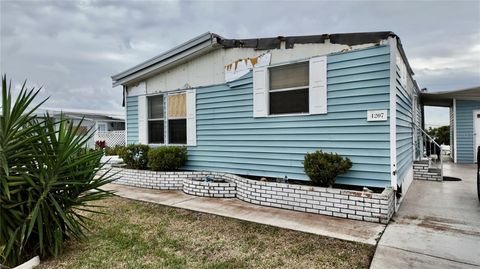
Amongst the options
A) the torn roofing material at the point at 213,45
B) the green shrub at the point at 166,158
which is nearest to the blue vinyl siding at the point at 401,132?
the torn roofing material at the point at 213,45

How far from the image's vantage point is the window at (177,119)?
22.9ft

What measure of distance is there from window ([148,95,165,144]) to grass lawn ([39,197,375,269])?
350cm

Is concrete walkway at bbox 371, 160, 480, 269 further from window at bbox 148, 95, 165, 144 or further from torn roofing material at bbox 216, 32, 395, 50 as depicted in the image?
window at bbox 148, 95, 165, 144

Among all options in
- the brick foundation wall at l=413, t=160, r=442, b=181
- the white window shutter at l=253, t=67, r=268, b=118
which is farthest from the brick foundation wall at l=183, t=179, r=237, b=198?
the brick foundation wall at l=413, t=160, r=442, b=181

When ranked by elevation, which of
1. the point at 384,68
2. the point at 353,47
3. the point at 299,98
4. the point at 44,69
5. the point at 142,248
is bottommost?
the point at 142,248

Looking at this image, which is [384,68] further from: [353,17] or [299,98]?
[353,17]

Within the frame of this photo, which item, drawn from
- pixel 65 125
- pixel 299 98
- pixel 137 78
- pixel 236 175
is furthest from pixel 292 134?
pixel 137 78

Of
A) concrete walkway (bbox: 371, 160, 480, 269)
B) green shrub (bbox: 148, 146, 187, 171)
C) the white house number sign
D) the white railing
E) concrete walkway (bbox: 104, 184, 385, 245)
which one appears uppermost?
the white house number sign

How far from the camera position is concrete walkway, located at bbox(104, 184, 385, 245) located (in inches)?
139

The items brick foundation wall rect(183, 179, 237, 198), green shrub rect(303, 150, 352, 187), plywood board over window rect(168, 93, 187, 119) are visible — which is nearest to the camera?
green shrub rect(303, 150, 352, 187)

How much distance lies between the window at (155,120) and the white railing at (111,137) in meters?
9.22

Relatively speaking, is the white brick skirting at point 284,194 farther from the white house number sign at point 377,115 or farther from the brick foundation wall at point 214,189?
Answer: the white house number sign at point 377,115

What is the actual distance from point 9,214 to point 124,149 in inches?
190

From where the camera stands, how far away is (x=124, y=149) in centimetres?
745
